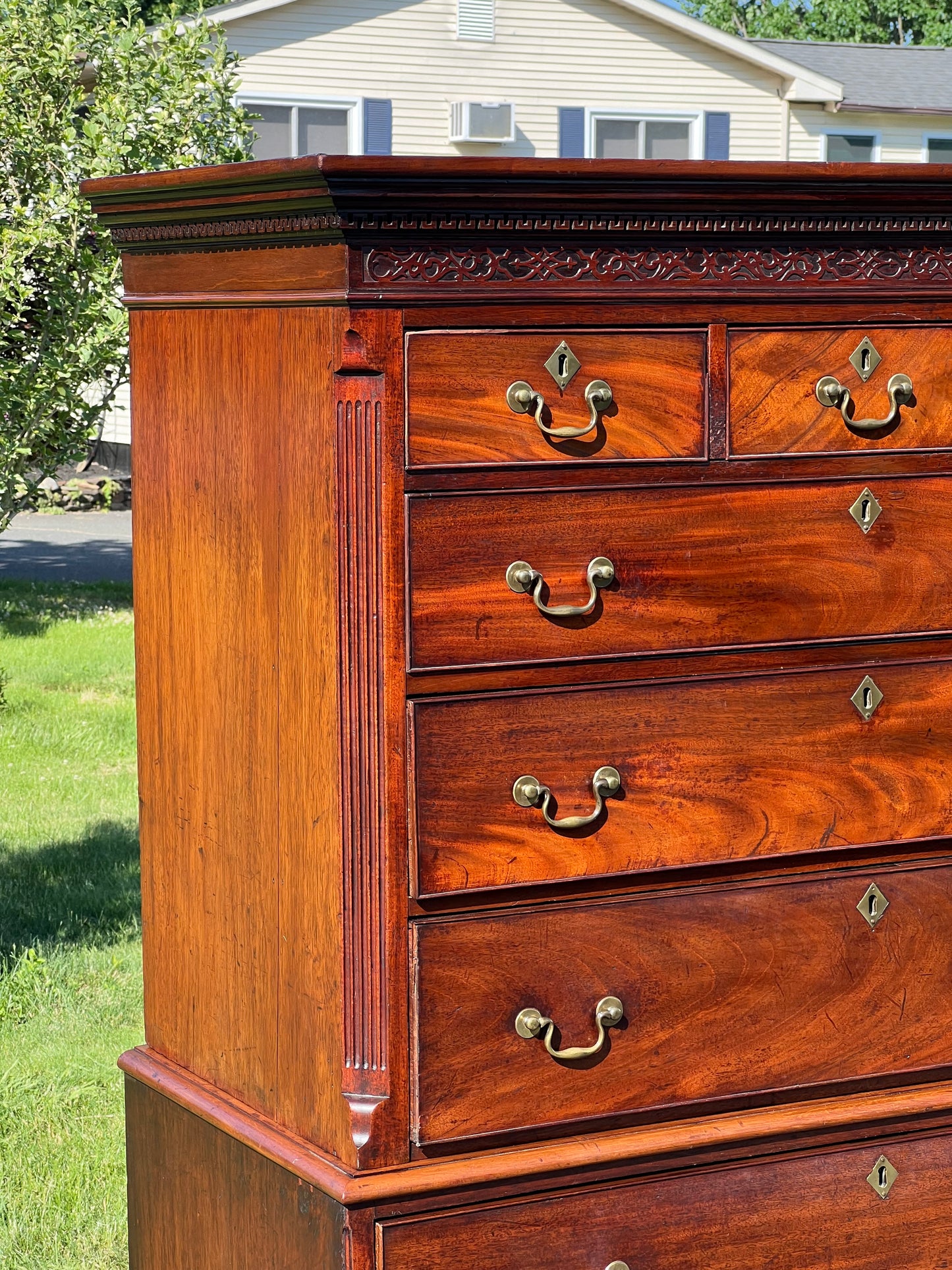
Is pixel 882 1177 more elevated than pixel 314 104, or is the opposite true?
pixel 314 104

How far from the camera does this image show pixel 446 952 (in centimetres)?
244

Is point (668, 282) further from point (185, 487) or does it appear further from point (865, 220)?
point (185, 487)

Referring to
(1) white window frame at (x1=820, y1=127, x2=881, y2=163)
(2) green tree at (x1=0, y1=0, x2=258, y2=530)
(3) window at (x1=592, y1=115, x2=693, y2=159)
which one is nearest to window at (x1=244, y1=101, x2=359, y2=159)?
(3) window at (x1=592, y1=115, x2=693, y2=159)

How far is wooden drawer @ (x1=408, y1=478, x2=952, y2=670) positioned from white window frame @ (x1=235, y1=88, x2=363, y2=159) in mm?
14396

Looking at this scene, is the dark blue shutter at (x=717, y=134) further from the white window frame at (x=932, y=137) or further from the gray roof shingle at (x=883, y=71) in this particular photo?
the white window frame at (x=932, y=137)

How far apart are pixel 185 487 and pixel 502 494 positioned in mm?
611

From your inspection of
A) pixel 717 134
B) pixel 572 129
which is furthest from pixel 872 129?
pixel 572 129

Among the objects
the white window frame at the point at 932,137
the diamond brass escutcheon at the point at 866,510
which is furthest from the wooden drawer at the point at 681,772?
the white window frame at the point at 932,137

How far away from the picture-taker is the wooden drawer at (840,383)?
255cm

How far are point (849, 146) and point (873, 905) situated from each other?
727 inches

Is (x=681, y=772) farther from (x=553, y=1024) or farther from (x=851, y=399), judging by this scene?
(x=851, y=399)

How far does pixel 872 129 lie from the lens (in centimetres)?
1997

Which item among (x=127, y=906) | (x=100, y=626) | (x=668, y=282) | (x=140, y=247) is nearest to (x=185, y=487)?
(x=140, y=247)

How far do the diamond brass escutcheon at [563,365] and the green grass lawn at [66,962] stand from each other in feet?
6.72
